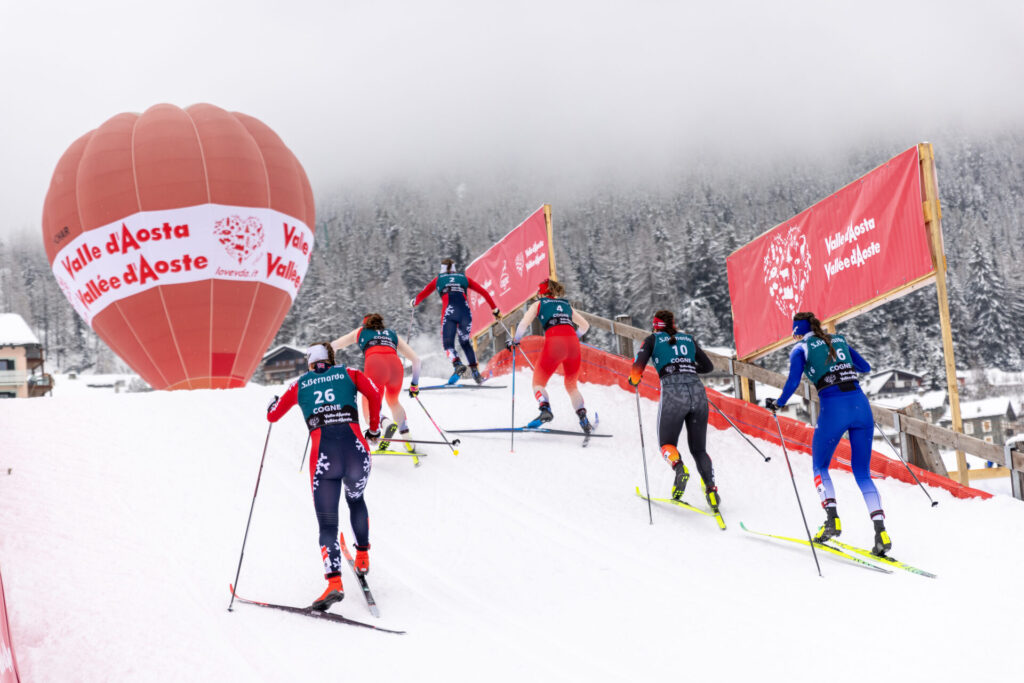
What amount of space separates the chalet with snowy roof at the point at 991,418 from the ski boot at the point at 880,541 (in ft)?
191

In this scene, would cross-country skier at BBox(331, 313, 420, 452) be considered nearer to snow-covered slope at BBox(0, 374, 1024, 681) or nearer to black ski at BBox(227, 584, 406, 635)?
snow-covered slope at BBox(0, 374, 1024, 681)

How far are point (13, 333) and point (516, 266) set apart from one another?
148ft

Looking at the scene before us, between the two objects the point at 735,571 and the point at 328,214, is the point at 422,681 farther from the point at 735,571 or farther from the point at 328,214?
the point at 328,214

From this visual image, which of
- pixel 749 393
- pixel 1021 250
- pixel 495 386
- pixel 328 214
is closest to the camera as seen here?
pixel 749 393

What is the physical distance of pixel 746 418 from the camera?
1055 cm

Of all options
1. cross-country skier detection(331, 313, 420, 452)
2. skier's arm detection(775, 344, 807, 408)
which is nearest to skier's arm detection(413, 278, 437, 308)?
cross-country skier detection(331, 313, 420, 452)

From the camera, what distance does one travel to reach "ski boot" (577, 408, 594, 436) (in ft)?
32.8

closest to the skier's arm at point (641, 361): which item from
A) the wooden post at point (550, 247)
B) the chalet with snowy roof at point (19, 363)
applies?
the wooden post at point (550, 247)

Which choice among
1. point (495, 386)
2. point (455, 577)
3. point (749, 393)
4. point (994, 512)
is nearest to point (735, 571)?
point (455, 577)

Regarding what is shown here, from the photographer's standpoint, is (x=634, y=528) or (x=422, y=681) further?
(x=634, y=528)

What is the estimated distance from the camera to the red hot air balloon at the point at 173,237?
1795 centimetres

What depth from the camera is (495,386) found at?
13055 mm

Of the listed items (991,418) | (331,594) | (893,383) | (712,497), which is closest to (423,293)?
(712,497)

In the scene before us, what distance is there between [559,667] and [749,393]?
25.8ft
